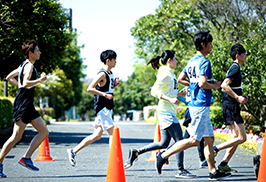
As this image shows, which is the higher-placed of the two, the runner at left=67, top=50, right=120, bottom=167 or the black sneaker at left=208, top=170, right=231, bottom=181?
the runner at left=67, top=50, right=120, bottom=167

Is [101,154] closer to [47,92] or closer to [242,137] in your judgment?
[242,137]

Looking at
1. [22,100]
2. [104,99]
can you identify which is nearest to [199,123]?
[104,99]

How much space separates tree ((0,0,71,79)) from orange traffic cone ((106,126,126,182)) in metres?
8.39

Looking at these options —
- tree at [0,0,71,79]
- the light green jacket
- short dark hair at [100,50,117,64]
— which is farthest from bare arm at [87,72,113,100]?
tree at [0,0,71,79]

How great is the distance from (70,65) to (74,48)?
84.0 inches

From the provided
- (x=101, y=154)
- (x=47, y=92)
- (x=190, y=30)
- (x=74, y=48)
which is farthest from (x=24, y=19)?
(x=74, y=48)

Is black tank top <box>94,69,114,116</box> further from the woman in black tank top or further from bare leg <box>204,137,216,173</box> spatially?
bare leg <box>204,137,216,173</box>

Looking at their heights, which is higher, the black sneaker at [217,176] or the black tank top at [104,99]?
the black tank top at [104,99]

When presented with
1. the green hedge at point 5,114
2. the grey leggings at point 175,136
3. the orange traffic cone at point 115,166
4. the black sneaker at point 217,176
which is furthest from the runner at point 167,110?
the green hedge at point 5,114

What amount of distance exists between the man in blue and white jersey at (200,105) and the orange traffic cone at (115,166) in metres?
0.61

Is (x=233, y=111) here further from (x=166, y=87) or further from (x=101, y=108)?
(x=101, y=108)

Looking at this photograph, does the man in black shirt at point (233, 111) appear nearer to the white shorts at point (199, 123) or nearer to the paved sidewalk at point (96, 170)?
the paved sidewalk at point (96, 170)

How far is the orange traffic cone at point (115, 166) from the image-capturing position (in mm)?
5371

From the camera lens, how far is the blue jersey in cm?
559
